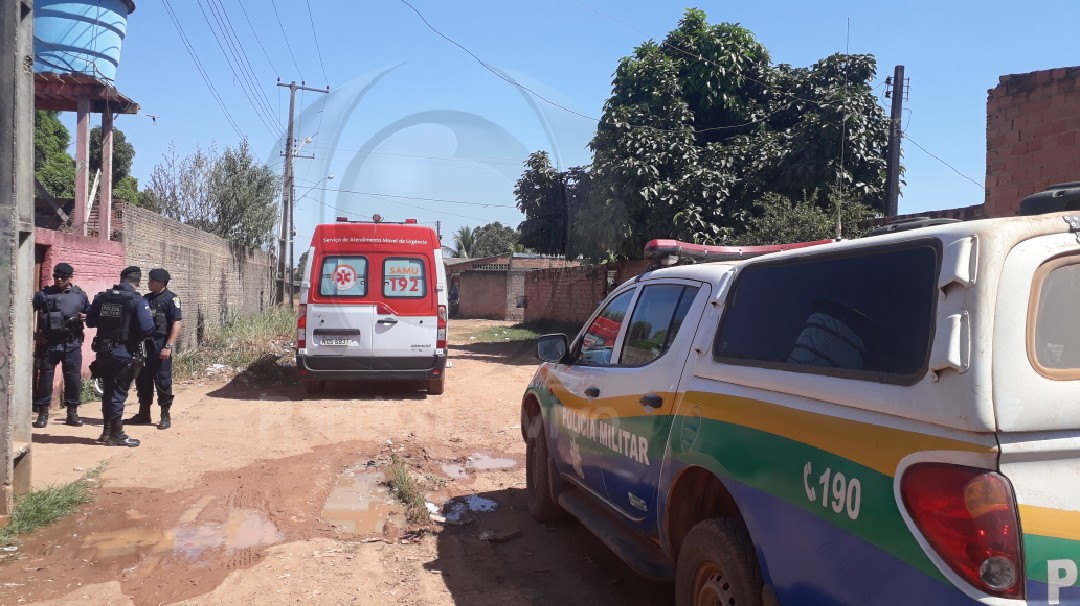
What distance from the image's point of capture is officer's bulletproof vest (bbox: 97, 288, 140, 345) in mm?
7516

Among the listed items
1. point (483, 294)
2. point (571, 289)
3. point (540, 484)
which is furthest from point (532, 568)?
point (483, 294)

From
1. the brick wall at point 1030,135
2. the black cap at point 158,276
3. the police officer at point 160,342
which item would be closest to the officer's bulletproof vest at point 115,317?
the police officer at point 160,342

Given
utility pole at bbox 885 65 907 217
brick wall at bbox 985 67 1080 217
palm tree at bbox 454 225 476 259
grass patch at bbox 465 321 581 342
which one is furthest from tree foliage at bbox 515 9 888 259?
palm tree at bbox 454 225 476 259

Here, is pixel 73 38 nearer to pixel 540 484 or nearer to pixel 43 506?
pixel 43 506

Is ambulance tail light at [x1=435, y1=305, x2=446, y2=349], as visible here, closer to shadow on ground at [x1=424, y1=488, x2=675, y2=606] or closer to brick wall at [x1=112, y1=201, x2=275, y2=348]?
brick wall at [x1=112, y1=201, x2=275, y2=348]

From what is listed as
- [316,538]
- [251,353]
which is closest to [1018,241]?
[316,538]

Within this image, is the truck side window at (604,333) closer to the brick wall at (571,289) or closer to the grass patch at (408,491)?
the grass patch at (408,491)

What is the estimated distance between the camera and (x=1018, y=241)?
2119 millimetres

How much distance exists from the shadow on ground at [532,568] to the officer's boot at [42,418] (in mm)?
5213

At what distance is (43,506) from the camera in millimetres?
5438

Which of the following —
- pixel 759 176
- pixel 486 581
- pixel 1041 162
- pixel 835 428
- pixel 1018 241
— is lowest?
pixel 486 581

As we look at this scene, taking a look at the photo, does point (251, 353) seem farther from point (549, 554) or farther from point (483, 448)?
point (549, 554)

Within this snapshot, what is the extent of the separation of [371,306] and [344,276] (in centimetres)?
55

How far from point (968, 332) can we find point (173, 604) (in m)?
3.98
